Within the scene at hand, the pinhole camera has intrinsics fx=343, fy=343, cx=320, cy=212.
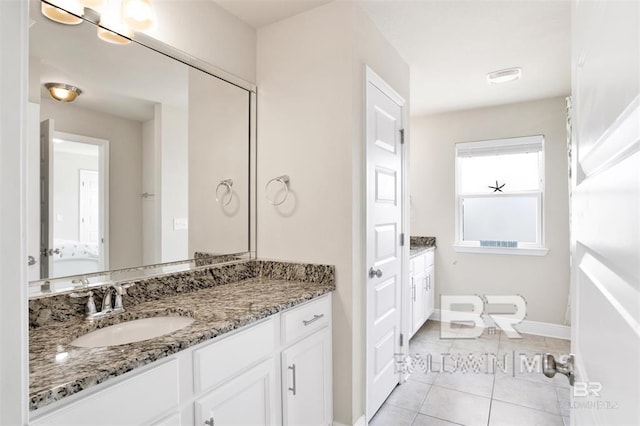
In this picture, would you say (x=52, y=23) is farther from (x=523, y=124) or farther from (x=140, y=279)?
(x=523, y=124)

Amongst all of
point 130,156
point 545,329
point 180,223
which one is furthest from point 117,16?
point 545,329

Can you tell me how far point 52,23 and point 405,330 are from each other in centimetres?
270

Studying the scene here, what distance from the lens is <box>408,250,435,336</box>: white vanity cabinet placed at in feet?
10.6

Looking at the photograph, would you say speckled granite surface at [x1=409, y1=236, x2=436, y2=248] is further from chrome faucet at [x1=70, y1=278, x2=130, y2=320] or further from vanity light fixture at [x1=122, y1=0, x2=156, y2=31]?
vanity light fixture at [x1=122, y1=0, x2=156, y2=31]

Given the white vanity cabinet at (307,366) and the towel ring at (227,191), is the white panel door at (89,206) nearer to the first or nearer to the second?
the towel ring at (227,191)

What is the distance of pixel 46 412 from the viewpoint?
0.81m

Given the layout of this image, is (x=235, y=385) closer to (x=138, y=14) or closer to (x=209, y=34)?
(x=138, y=14)

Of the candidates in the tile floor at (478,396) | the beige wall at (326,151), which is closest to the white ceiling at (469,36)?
the beige wall at (326,151)

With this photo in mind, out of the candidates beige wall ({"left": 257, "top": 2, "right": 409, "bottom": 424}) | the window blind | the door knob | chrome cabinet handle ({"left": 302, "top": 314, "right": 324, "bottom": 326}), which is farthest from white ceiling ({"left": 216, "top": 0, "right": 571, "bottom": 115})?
chrome cabinet handle ({"left": 302, "top": 314, "right": 324, "bottom": 326})

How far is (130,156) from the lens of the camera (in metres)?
1.66

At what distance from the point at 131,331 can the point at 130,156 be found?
0.82 meters

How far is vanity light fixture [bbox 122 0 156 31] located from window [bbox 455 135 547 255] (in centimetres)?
340

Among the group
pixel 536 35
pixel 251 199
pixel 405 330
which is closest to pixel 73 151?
pixel 251 199

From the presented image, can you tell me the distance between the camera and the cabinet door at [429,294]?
146 inches
